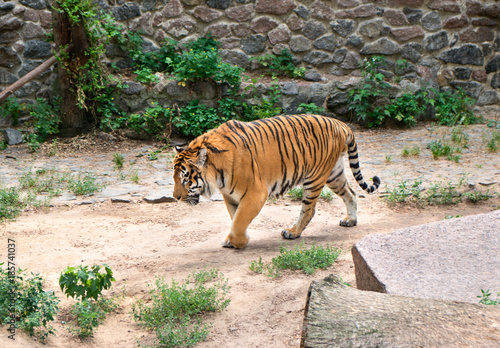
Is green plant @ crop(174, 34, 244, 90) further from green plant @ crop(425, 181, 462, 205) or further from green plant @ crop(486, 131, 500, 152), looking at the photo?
green plant @ crop(486, 131, 500, 152)

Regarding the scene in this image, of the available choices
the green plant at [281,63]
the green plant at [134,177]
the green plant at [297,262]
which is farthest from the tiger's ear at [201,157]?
the green plant at [281,63]

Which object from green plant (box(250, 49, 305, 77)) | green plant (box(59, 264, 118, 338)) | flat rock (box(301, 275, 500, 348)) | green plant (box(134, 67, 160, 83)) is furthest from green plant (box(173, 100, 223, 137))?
flat rock (box(301, 275, 500, 348))

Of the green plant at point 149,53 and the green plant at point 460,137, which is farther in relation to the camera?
the green plant at point 149,53

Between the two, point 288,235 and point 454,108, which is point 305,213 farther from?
point 454,108

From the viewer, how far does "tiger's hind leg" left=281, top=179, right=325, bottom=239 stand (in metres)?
4.88

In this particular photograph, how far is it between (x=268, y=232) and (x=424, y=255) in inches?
83.1

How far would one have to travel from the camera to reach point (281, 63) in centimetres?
970

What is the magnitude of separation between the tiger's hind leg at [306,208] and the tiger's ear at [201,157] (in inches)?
48.6

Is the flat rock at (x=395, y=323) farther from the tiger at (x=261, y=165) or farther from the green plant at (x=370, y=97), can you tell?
the green plant at (x=370, y=97)

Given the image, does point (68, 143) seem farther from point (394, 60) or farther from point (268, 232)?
point (394, 60)

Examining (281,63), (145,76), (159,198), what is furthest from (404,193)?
(145,76)

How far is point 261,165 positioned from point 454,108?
649 centimetres

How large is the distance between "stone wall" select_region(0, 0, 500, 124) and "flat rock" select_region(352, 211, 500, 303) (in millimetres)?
6101

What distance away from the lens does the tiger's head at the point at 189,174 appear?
14.1ft
